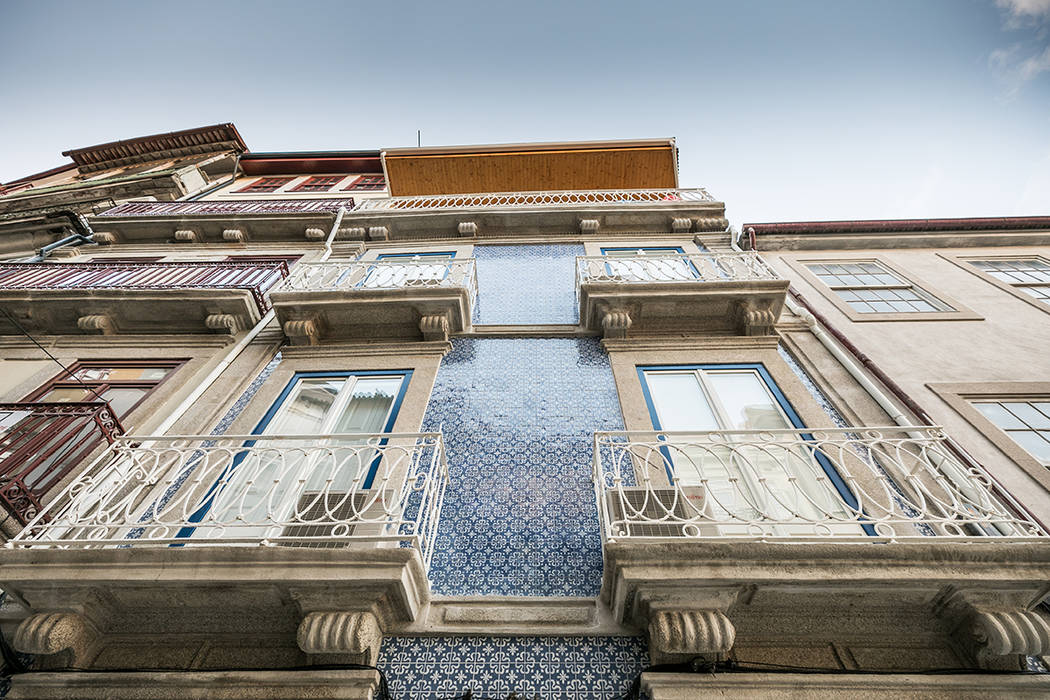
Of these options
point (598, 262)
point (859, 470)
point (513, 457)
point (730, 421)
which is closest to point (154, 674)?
point (513, 457)

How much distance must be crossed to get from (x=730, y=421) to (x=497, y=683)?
3.42 meters

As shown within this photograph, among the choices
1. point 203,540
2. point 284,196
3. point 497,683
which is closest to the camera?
point 497,683

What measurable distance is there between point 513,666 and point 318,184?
16598 millimetres

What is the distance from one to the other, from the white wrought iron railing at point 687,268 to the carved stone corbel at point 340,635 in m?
4.78

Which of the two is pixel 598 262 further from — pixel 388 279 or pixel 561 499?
pixel 561 499

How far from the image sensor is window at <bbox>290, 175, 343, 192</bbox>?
15969 mm

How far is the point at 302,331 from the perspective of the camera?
6691mm

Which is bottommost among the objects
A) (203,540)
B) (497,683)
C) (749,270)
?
(497,683)

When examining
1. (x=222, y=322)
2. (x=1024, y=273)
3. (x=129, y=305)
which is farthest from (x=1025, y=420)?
(x=129, y=305)

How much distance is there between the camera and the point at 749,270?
696cm

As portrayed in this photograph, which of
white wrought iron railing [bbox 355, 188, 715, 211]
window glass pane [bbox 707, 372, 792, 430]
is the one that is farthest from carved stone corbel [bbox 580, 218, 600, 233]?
window glass pane [bbox 707, 372, 792, 430]

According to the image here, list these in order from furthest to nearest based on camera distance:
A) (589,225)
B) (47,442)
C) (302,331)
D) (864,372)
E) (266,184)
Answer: (266,184)
(589,225)
(302,331)
(864,372)
(47,442)

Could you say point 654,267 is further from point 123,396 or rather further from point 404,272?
point 123,396

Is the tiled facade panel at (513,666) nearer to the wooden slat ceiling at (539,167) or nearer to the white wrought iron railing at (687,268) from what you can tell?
the white wrought iron railing at (687,268)
